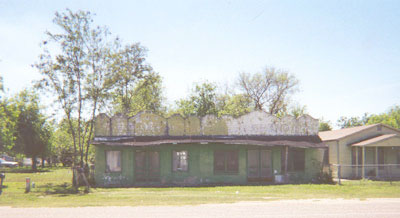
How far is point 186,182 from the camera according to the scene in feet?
70.6

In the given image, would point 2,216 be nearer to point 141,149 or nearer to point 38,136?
point 141,149

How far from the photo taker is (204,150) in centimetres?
2186

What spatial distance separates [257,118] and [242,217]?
13.6 metres

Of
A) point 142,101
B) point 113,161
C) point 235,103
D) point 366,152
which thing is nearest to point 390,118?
point 235,103

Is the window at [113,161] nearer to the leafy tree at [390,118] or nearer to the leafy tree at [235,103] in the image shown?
the leafy tree at [235,103]

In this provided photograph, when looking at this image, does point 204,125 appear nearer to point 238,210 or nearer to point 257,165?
point 257,165

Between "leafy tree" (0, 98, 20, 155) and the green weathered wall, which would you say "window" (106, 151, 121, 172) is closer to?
the green weathered wall

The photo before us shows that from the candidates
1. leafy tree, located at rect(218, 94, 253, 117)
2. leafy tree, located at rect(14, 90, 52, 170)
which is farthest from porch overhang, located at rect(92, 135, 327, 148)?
leafy tree, located at rect(14, 90, 52, 170)

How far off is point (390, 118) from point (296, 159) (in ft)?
159

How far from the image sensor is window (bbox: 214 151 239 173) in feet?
72.5

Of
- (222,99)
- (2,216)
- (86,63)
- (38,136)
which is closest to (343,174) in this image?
(86,63)

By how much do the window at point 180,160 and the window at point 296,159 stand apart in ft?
23.6

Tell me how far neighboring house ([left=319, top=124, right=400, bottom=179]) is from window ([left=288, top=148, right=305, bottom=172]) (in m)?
3.92

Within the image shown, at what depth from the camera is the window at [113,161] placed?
21.5m
